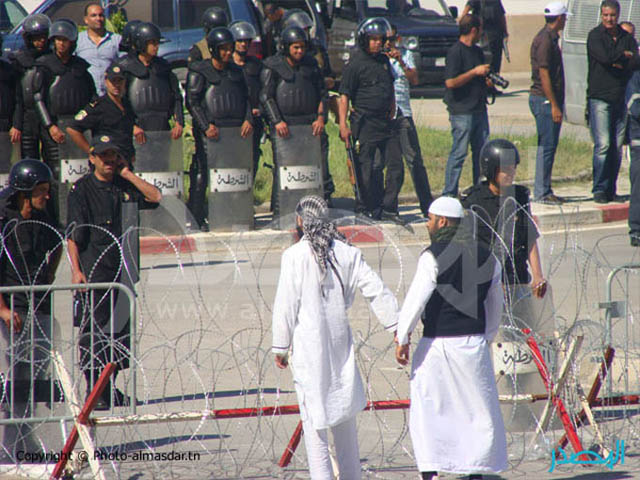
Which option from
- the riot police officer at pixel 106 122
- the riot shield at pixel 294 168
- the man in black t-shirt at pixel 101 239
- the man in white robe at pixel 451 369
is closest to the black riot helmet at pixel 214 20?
the riot shield at pixel 294 168

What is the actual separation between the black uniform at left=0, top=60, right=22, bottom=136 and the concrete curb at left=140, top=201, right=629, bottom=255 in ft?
5.50

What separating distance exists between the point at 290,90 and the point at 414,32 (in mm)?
10582

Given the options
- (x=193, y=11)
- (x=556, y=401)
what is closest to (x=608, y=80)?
(x=193, y=11)

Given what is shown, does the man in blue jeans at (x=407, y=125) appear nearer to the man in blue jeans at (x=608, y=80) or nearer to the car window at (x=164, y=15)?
the man in blue jeans at (x=608, y=80)

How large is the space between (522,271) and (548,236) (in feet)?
18.1

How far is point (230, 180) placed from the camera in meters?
12.3

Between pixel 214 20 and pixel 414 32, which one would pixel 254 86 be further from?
pixel 414 32

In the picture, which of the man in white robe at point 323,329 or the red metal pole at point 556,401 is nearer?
the man in white robe at point 323,329

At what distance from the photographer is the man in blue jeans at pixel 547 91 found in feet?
43.6

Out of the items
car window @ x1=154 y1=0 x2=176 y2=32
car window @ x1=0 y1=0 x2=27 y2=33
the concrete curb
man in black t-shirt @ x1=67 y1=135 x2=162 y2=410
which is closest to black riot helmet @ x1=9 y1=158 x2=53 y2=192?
man in black t-shirt @ x1=67 y1=135 x2=162 y2=410

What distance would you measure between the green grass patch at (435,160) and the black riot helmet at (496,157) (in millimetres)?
6764

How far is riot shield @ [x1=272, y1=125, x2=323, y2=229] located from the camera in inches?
487

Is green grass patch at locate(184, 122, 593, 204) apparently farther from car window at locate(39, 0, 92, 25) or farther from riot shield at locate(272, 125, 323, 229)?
car window at locate(39, 0, 92, 25)

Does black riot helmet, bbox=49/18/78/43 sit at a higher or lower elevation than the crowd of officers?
higher
